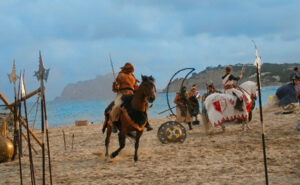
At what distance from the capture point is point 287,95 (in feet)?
65.0

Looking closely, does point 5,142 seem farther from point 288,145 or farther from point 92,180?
point 288,145

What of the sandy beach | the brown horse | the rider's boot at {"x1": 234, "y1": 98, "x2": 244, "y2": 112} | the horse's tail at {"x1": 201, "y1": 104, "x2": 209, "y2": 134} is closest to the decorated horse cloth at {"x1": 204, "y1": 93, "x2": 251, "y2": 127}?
the rider's boot at {"x1": 234, "y1": 98, "x2": 244, "y2": 112}

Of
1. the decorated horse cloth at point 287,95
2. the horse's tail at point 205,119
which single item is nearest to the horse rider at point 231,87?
the horse's tail at point 205,119

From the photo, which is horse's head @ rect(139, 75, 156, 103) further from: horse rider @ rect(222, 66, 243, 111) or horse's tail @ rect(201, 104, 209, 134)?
horse's tail @ rect(201, 104, 209, 134)

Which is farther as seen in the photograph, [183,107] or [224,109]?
[183,107]

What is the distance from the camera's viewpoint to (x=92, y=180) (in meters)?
6.75

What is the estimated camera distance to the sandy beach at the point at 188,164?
20.8 ft

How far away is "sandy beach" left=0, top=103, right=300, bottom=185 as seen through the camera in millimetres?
6328

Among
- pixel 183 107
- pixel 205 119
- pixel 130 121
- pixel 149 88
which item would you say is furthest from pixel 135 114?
A: pixel 183 107

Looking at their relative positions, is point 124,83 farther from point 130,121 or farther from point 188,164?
point 188,164

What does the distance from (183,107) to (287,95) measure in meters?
8.53

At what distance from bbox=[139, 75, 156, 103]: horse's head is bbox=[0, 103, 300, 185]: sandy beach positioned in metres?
1.62

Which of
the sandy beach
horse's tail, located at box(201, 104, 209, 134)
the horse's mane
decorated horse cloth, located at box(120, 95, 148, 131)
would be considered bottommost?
the sandy beach

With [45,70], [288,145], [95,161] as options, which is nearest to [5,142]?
[95,161]
